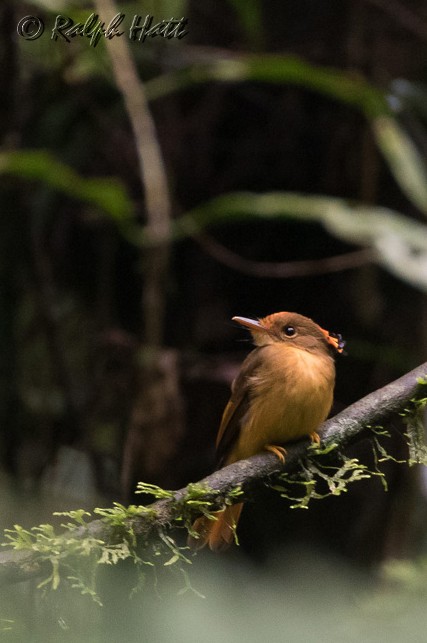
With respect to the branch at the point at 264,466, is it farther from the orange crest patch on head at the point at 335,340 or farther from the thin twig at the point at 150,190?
the thin twig at the point at 150,190

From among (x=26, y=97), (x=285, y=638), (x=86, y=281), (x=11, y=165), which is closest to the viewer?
(x=285, y=638)

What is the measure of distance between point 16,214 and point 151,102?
940 mm

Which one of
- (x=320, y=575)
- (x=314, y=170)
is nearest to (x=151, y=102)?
(x=314, y=170)

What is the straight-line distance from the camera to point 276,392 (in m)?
2.34

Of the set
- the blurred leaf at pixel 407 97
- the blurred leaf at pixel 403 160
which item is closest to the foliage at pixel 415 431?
the blurred leaf at pixel 403 160

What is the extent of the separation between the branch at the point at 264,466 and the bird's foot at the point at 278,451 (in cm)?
1

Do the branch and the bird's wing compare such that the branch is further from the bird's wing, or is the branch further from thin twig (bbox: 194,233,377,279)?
thin twig (bbox: 194,233,377,279)

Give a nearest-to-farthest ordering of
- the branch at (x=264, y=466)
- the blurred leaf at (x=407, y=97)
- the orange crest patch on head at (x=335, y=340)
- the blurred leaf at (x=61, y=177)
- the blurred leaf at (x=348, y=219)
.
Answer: the branch at (x=264, y=466), the orange crest patch on head at (x=335, y=340), the blurred leaf at (x=61, y=177), the blurred leaf at (x=348, y=219), the blurred leaf at (x=407, y=97)

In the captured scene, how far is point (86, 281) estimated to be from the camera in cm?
408

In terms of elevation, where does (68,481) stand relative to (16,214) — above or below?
below

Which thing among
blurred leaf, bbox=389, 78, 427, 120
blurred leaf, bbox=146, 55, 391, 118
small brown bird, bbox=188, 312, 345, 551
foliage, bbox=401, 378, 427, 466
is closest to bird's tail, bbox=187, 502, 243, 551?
small brown bird, bbox=188, 312, 345, 551

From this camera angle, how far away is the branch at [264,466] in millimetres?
1524

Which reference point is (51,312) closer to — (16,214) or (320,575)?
(16,214)

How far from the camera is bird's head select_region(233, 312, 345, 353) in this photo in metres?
2.41
